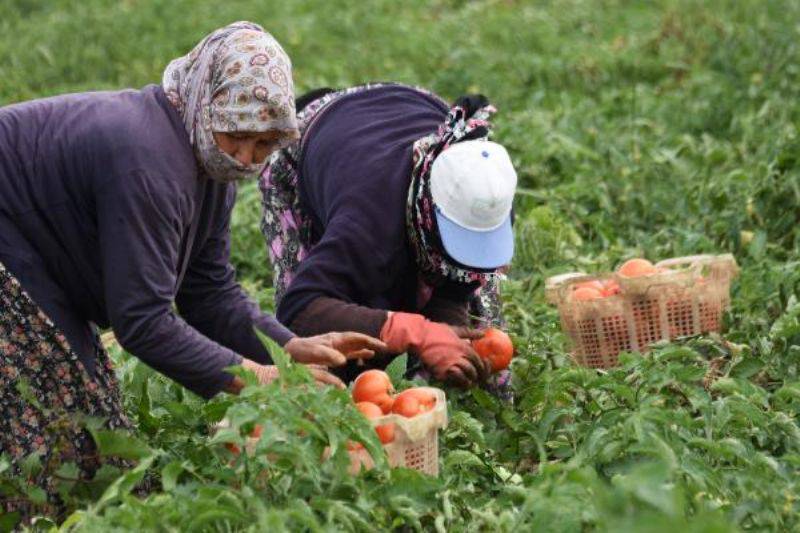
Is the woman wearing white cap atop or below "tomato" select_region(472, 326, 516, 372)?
atop

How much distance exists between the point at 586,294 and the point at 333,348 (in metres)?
1.38

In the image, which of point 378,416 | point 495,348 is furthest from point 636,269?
point 378,416

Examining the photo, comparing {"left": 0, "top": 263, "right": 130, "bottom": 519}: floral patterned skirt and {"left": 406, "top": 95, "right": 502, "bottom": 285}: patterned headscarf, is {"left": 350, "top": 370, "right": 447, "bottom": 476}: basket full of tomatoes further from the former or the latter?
{"left": 0, "top": 263, "right": 130, "bottom": 519}: floral patterned skirt

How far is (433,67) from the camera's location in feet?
30.6

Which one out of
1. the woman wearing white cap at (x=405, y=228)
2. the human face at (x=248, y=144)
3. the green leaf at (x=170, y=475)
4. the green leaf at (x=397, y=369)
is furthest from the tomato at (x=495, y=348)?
the green leaf at (x=170, y=475)

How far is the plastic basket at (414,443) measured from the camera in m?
3.38

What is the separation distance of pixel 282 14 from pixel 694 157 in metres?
5.11

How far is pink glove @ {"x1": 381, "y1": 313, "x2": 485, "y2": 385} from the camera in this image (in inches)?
158

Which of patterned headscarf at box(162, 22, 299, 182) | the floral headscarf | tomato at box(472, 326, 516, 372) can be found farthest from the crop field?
patterned headscarf at box(162, 22, 299, 182)

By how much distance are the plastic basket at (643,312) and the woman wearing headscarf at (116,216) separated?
1383 mm

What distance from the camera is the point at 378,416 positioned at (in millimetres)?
3492

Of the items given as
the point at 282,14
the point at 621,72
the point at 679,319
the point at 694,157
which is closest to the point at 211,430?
the point at 679,319

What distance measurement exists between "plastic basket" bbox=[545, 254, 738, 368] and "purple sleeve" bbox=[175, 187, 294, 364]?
1.23 meters

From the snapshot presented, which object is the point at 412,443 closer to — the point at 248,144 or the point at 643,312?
the point at 248,144
